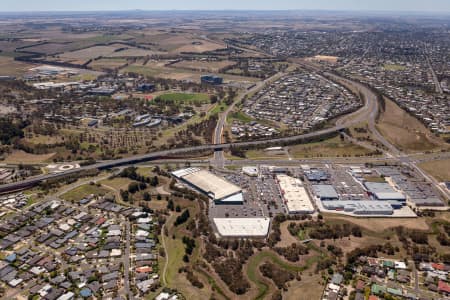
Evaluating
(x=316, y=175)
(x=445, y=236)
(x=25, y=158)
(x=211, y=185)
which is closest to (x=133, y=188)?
(x=211, y=185)

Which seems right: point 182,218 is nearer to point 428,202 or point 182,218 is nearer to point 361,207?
point 361,207

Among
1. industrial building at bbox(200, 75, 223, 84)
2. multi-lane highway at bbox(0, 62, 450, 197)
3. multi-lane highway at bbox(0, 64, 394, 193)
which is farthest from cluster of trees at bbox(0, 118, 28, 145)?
industrial building at bbox(200, 75, 223, 84)

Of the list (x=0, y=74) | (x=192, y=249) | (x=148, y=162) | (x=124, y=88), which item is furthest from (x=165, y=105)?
(x=0, y=74)

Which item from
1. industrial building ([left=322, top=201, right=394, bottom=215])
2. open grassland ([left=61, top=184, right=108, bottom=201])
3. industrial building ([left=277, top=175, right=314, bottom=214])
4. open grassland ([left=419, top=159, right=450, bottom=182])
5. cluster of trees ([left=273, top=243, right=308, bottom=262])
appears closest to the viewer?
cluster of trees ([left=273, top=243, right=308, bottom=262])

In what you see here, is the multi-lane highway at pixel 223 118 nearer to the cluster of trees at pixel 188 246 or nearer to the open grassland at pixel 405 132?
the cluster of trees at pixel 188 246

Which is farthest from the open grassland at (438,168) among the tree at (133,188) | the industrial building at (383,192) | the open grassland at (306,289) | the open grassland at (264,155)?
the tree at (133,188)

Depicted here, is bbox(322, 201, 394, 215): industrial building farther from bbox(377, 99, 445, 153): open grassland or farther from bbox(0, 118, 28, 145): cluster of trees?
bbox(0, 118, 28, 145): cluster of trees

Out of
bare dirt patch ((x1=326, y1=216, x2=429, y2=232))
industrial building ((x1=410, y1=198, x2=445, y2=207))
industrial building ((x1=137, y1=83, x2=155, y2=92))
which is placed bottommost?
bare dirt patch ((x1=326, y1=216, x2=429, y2=232))
